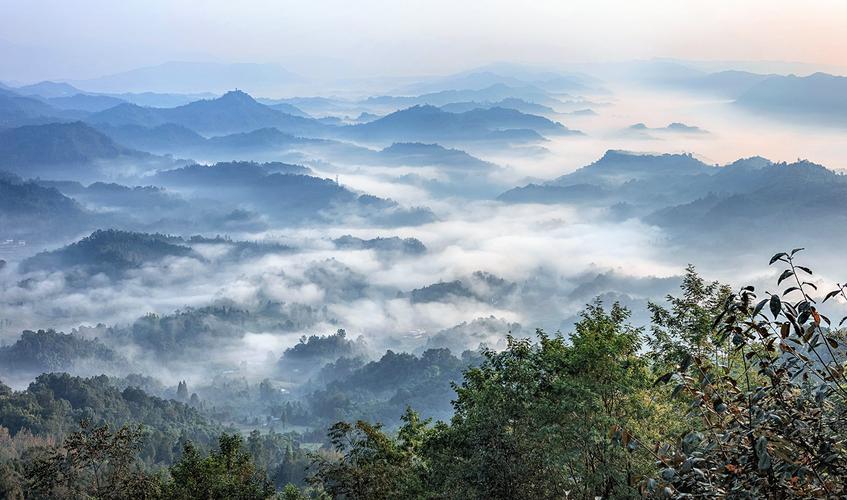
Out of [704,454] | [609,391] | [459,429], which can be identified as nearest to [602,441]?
[609,391]

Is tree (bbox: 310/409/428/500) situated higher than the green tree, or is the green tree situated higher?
the green tree

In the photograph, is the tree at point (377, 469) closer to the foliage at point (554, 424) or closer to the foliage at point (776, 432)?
the foliage at point (554, 424)

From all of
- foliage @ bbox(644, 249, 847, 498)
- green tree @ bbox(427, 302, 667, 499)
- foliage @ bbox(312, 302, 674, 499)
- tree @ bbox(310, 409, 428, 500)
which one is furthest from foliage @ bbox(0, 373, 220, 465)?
foliage @ bbox(644, 249, 847, 498)

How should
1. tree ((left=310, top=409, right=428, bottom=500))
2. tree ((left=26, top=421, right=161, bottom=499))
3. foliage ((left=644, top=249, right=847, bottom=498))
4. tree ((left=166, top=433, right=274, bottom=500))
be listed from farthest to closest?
tree ((left=166, top=433, right=274, bottom=500))
tree ((left=310, top=409, right=428, bottom=500))
tree ((left=26, top=421, right=161, bottom=499))
foliage ((left=644, top=249, right=847, bottom=498))

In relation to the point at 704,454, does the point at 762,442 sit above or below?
above

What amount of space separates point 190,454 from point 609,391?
52.7 feet

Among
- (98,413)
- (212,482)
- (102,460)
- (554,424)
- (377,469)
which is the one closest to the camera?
(554,424)

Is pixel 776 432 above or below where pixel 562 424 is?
above

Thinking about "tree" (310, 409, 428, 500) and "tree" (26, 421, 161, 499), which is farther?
"tree" (310, 409, 428, 500)

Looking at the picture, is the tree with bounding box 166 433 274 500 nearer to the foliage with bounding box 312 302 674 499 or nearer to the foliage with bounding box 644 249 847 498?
the foliage with bounding box 312 302 674 499

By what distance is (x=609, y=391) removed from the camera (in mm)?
17578

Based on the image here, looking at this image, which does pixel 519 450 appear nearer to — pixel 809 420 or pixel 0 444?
pixel 809 420

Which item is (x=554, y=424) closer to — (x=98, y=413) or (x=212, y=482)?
(x=212, y=482)

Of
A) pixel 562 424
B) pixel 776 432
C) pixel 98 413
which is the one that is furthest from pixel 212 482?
pixel 98 413
